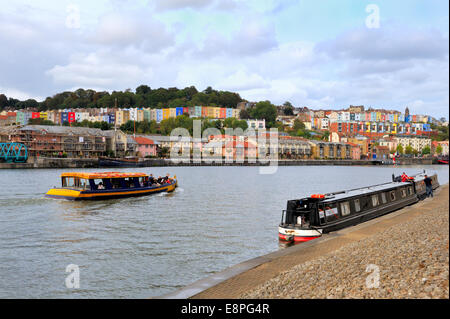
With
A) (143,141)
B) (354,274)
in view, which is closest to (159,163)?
(143,141)

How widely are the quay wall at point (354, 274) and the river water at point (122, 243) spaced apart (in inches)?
106

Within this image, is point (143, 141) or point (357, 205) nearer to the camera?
point (357, 205)

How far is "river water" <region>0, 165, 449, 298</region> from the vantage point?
575 inches

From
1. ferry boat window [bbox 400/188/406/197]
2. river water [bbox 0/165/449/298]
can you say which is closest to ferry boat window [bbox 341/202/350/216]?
river water [bbox 0/165/449/298]

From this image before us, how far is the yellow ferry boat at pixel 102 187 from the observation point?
3584 cm

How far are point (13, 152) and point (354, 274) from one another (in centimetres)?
10300

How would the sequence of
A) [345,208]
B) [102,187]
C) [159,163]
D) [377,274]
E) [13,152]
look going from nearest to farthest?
[377,274] < [345,208] < [102,187] < [13,152] < [159,163]

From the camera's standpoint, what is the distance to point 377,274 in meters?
9.82

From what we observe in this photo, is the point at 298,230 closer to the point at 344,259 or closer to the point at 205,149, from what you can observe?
the point at 344,259

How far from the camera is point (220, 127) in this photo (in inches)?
7047

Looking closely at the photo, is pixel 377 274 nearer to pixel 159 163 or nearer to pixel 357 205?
pixel 357 205

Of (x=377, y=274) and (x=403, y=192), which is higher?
(x=377, y=274)

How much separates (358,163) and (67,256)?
15919 centimetres
